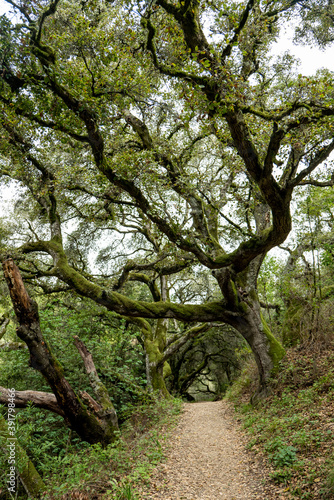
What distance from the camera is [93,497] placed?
3945mm

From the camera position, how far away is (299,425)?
15.8 feet

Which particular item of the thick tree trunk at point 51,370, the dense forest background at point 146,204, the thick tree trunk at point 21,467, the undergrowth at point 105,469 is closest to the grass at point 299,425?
the dense forest background at point 146,204

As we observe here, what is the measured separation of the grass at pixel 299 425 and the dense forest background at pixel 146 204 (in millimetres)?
38

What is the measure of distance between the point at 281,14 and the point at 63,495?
10947 millimetres

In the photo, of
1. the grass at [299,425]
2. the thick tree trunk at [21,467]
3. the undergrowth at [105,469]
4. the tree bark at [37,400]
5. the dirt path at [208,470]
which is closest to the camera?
the grass at [299,425]

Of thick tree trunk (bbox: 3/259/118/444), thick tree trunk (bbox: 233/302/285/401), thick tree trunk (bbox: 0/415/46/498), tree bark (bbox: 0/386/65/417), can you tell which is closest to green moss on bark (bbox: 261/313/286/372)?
thick tree trunk (bbox: 233/302/285/401)

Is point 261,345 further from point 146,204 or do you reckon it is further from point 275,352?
point 146,204

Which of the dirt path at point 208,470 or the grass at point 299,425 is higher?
the grass at point 299,425

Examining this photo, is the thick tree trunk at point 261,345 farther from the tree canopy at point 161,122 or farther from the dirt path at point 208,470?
the dirt path at point 208,470

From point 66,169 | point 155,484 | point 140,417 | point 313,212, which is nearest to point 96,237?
point 66,169

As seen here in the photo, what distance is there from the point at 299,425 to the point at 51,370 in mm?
4478

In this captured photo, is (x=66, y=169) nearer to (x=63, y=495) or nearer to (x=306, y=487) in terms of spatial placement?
(x=63, y=495)

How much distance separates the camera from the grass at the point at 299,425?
11.2ft

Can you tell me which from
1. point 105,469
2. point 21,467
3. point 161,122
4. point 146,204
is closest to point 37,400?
point 21,467
